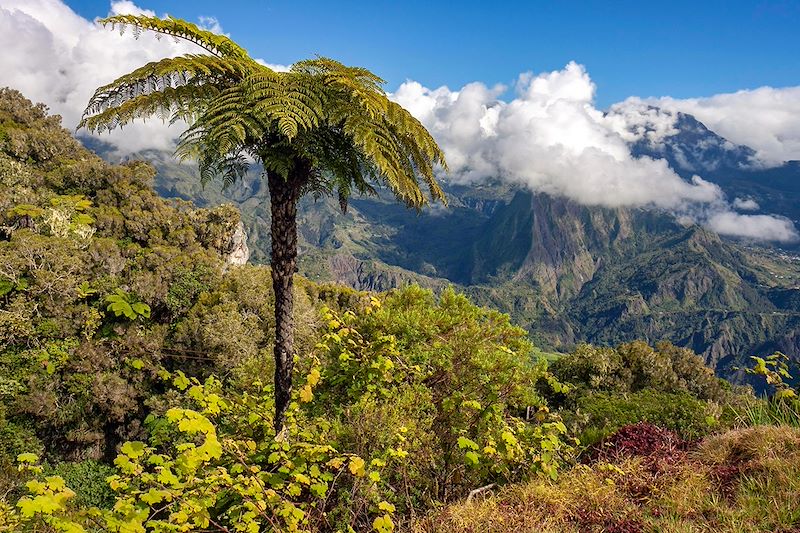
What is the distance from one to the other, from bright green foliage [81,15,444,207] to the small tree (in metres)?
0.02

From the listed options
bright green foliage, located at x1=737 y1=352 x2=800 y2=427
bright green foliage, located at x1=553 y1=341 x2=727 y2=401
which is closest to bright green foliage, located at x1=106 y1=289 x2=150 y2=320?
bright green foliage, located at x1=737 y1=352 x2=800 y2=427

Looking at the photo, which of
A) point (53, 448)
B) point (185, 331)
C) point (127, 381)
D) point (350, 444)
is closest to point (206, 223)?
point (185, 331)

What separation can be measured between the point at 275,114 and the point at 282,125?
0.16m

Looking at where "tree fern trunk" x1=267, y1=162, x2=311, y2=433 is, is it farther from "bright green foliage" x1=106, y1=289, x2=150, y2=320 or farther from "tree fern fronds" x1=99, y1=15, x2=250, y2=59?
"bright green foliage" x1=106, y1=289, x2=150, y2=320

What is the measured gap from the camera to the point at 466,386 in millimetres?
8547

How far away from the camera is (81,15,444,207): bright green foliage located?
19.5ft

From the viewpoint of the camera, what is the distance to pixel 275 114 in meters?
5.44

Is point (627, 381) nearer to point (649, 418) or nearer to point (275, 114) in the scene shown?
point (649, 418)

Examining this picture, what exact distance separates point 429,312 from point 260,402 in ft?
14.0

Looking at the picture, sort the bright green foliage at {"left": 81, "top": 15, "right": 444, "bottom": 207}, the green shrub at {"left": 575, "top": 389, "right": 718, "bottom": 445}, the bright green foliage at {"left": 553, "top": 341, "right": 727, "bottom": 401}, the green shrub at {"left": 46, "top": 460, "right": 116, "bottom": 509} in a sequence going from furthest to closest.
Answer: the bright green foliage at {"left": 553, "top": 341, "right": 727, "bottom": 401}, the green shrub at {"left": 46, "top": 460, "right": 116, "bottom": 509}, the green shrub at {"left": 575, "top": 389, "right": 718, "bottom": 445}, the bright green foliage at {"left": 81, "top": 15, "right": 444, "bottom": 207}

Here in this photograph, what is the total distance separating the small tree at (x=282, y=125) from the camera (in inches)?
235

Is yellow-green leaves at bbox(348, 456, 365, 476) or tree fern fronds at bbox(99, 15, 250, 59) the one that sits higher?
tree fern fronds at bbox(99, 15, 250, 59)

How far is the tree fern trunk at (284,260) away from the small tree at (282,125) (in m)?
0.02

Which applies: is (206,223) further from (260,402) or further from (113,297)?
(260,402)
